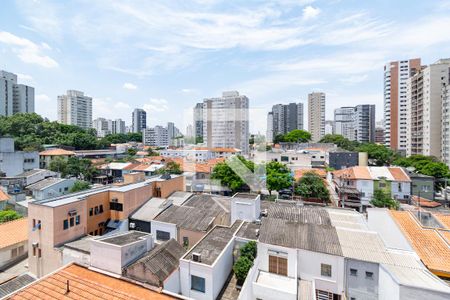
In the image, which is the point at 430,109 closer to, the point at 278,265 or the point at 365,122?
the point at 365,122

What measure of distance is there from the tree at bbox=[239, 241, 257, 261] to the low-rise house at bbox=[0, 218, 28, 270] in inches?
441

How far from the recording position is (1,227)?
12023 mm

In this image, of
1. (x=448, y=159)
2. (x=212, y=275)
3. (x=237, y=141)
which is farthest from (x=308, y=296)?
(x=448, y=159)

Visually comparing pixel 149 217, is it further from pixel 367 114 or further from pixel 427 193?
pixel 367 114

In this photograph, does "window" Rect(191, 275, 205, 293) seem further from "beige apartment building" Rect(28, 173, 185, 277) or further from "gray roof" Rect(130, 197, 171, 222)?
"beige apartment building" Rect(28, 173, 185, 277)

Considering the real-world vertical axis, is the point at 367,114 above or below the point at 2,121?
above

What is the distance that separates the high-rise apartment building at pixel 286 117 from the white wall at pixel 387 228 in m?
68.6

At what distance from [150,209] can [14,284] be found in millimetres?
6296

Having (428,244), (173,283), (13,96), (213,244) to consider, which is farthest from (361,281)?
(13,96)

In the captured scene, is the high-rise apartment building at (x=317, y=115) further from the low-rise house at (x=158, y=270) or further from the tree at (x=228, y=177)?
the low-rise house at (x=158, y=270)

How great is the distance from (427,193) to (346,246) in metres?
20.4


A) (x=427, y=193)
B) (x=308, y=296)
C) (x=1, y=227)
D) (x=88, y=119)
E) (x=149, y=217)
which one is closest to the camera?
(x=308, y=296)

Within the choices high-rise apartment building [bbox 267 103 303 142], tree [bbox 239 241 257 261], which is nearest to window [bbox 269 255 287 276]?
tree [bbox 239 241 257 261]

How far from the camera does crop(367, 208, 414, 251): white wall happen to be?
8984mm
